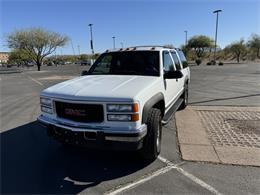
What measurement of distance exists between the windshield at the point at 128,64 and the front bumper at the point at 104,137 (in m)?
1.65

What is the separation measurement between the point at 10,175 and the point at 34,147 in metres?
1.08

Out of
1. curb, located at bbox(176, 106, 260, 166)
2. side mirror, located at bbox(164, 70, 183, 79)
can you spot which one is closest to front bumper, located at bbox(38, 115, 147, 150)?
curb, located at bbox(176, 106, 260, 166)

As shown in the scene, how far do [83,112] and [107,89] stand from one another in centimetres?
51

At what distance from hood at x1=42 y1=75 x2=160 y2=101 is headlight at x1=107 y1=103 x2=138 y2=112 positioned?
0.31 feet

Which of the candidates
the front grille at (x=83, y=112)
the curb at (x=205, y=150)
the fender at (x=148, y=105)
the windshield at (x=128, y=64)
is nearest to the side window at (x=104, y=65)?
the windshield at (x=128, y=64)

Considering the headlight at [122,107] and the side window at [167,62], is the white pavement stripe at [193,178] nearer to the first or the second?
the headlight at [122,107]

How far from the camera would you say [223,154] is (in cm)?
440

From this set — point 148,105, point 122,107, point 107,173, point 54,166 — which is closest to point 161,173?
point 107,173

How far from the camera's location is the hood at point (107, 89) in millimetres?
3485

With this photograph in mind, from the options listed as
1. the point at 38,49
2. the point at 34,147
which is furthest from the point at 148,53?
the point at 38,49

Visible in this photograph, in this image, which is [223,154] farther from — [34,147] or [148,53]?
[34,147]

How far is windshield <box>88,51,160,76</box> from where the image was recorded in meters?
4.93

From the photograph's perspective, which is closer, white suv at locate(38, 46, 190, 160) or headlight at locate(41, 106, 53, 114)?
white suv at locate(38, 46, 190, 160)

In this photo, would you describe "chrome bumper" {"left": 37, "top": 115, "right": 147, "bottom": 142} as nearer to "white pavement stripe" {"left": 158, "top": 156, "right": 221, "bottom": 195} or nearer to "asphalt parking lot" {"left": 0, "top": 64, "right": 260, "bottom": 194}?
"asphalt parking lot" {"left": 0, "top": 64, "right": 260, "bottom": 194}
